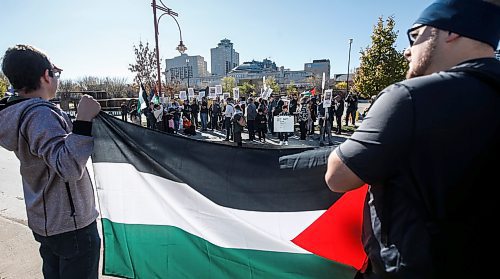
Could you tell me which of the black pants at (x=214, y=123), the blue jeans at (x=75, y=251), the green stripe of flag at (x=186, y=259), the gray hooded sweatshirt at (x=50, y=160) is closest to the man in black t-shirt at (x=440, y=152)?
the green stripe of flag at (x=186, y=259)

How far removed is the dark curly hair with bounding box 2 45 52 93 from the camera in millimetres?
1593

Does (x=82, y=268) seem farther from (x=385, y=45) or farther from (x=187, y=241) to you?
(x=385, y=45)

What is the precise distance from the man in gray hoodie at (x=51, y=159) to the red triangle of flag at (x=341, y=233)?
135cm

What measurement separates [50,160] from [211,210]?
42.7 inches

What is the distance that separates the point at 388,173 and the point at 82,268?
175cm

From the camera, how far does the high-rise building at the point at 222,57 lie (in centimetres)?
15249

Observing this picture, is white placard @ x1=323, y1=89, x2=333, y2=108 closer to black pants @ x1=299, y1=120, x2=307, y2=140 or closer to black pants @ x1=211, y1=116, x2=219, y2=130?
black pants @ x1=299, y1=120, x2=307, y2=140

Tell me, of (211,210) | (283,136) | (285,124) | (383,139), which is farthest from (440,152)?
(283,136)

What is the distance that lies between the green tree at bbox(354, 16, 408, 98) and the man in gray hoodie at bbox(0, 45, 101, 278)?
17.7 metres

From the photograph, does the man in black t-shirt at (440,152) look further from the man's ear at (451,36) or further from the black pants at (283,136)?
the black pants at (283,136)

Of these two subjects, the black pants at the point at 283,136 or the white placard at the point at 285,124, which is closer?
the white placard at the point at 285,124

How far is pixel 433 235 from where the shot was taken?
3.56ft

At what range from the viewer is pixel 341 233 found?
1838 millimetres

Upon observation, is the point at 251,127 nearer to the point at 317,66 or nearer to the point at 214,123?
the point at 214,123
